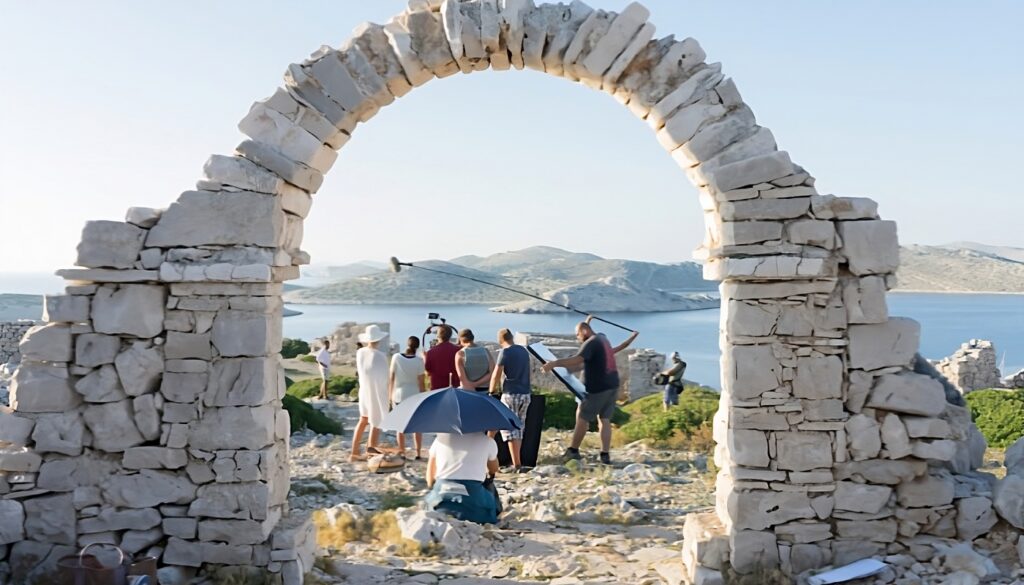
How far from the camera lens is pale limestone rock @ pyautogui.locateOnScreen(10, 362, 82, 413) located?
5574 millimetres

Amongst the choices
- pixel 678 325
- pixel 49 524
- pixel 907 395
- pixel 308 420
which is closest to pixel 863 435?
pixel 907 395

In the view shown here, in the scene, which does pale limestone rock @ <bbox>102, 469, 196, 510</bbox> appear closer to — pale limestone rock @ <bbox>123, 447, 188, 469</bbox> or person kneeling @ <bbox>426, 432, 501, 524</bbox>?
pale limestone rock @ <bbox>123, 447, 188, 469</bbox>

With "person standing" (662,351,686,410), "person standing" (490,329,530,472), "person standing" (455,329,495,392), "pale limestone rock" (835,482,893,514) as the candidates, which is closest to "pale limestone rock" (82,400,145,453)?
"person standing" (455,329,495,392)

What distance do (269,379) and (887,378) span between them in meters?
4.24

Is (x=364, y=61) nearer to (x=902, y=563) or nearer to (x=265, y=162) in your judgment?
(x=265, y=162)

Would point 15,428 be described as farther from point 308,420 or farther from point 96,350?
point 308,420

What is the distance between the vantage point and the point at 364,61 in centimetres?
562

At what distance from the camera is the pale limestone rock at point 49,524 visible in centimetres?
556

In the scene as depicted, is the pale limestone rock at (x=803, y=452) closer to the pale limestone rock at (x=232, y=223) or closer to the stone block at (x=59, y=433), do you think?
the pale limestone rock at (x=232, y=223)

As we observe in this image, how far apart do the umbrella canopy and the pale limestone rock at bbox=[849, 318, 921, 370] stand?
2.82 metres

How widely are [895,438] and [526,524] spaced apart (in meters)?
3.14

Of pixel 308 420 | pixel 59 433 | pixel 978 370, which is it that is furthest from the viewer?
pixel 978 370

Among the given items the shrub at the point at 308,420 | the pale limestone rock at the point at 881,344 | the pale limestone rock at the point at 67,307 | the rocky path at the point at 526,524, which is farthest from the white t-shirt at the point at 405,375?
the pale limestone rock at the point at 881,344

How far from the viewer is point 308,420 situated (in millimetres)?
11586
